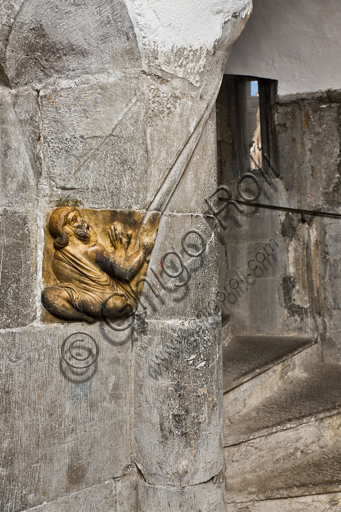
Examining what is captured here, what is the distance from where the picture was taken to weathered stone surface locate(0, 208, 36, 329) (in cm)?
140

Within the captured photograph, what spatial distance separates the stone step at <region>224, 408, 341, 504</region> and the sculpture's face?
1.27m

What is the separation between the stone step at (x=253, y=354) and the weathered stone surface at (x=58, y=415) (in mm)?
847

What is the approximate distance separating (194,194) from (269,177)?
1.87 meters

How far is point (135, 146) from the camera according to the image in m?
1.61

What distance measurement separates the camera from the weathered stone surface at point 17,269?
1402mm

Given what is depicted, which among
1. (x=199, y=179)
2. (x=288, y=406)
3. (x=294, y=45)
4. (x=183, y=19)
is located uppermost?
(x=294, y=45)

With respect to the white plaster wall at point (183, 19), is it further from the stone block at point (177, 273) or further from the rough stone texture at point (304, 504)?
the rough stone texture at point (304, 504)

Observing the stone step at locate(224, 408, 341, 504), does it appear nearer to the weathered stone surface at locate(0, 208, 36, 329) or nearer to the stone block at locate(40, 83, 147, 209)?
the weathered stone surface at locate(0, 208, 36, 329)

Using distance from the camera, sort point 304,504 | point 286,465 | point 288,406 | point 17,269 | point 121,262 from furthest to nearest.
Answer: point 288,406 → point 286,465 → point 304,504 → point 121,262 → point 17,269

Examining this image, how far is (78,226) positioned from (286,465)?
5.27 ft

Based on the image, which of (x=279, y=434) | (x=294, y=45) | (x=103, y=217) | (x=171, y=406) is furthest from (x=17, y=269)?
(x=294, y=45)

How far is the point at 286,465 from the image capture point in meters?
2.16

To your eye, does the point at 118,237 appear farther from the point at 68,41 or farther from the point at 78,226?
the point at 68,41

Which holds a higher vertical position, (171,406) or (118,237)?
(118,237)
